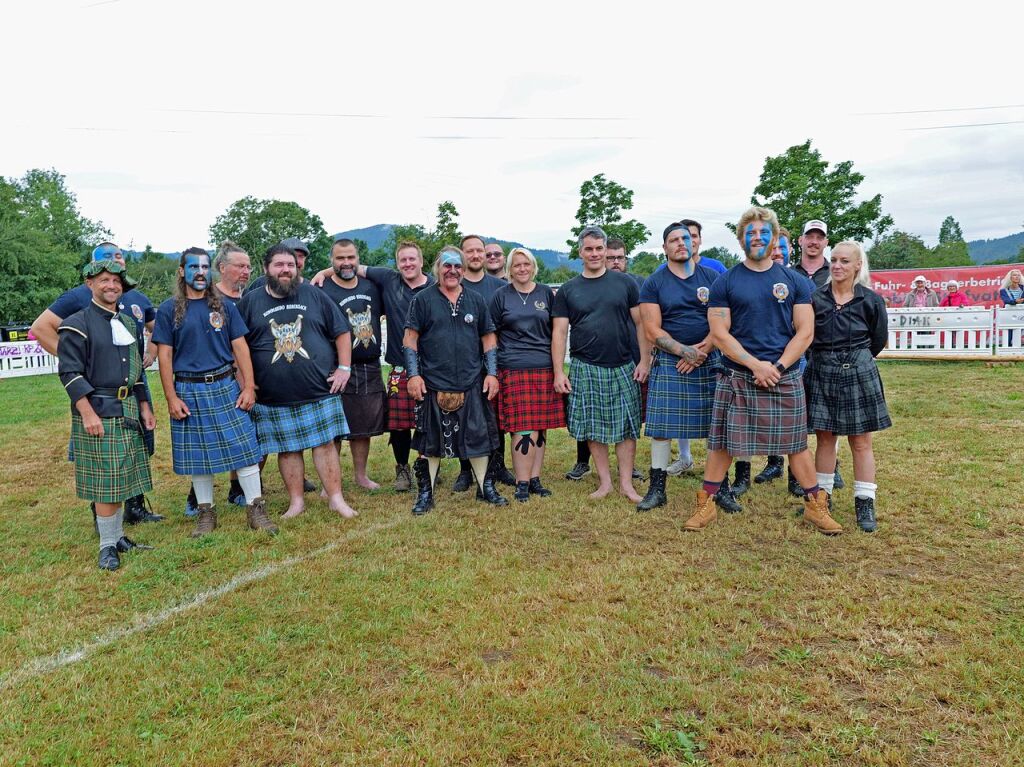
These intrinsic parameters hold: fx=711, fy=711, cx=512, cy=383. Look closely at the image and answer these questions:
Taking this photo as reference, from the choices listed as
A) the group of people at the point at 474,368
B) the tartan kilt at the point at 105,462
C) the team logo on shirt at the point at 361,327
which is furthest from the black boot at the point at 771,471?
the tartan kilt at the point at 105,462

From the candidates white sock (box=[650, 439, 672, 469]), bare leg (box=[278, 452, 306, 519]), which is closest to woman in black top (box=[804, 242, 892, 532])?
white sock (box=[650, 439, 672, 469])

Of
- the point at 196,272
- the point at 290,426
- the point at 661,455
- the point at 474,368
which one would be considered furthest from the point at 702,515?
the point at 196,272

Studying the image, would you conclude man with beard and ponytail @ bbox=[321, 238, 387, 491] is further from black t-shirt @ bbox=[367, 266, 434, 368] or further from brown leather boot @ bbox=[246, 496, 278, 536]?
brown leather boot @ bbox=[246, 496, 278, 536]

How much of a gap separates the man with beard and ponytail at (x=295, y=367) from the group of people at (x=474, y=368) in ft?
0.05

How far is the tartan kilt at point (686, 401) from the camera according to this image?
16.3 ft

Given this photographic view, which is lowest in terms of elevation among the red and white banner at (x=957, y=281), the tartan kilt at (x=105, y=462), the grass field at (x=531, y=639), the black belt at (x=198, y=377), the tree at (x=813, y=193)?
the grass field at (x=531, y=639)

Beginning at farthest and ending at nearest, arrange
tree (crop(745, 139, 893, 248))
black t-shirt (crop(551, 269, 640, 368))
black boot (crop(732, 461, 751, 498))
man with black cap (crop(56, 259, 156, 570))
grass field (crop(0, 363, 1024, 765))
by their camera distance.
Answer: tree (crop(745, 139, 893, 248)), black boot (crop(732, 461, 751, 498)), black t-shirt (crop(551, 269, 640, 368)), man with black cap (crop(56, 259, 156, 570)), grass field (crop(0, 363, 1024, 765))

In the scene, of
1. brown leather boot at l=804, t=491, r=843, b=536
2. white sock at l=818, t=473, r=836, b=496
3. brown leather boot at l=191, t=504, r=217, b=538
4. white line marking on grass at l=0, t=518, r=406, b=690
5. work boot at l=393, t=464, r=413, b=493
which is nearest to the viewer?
white line marking on grass at l=0, t=518, r=406, b=690

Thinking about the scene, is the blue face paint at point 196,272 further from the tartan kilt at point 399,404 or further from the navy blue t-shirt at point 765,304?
the navy blue t-shirt at point 765,304

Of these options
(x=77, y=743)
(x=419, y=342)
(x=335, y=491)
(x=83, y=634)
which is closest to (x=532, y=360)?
(x=419, y=342)

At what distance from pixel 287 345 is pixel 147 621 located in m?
2.04

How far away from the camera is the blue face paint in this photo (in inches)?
179

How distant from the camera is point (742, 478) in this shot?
17.5 feet

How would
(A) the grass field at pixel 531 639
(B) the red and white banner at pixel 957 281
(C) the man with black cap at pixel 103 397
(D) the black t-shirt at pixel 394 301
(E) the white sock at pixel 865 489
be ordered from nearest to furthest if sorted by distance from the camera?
(A) the grass field at pixel 531 639 → (C) the man with black cap at pixel 103 397 → (E) the white sock at pixel 865 489 → (D) the black t-shirt at pixel 394 301 → (B) the red and white banner at pixel 957 281
